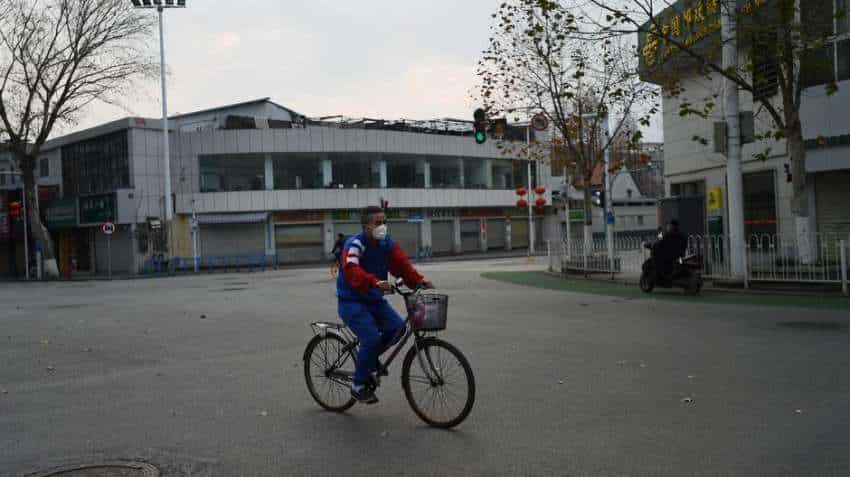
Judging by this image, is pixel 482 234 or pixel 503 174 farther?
pixel 503 174

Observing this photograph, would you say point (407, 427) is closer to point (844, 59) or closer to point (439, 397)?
point (439, 397)

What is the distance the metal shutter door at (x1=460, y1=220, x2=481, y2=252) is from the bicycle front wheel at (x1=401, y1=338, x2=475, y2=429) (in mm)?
48618

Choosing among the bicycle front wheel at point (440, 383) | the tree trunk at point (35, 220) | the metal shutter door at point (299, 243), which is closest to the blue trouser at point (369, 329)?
the bicycle front wheel at point (440, 383)

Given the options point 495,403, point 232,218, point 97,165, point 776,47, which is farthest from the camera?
point 97,165

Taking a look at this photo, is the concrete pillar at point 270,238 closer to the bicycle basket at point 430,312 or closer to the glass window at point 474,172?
the glass window at point 474,172

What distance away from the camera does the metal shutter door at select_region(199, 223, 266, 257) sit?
151ft

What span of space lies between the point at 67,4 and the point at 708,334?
124 feet

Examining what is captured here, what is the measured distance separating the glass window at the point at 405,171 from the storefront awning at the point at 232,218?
30.2 ft

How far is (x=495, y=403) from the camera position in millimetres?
6668

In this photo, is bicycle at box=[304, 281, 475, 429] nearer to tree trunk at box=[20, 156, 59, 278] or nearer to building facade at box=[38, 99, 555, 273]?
building facade at box=[38, 99, 555, 273]

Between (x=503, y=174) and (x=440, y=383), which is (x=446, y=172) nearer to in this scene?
(x=503, y=174)

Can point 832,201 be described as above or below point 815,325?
above

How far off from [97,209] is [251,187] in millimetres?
8757

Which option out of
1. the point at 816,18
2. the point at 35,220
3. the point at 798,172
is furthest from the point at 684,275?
the point at 35,220
